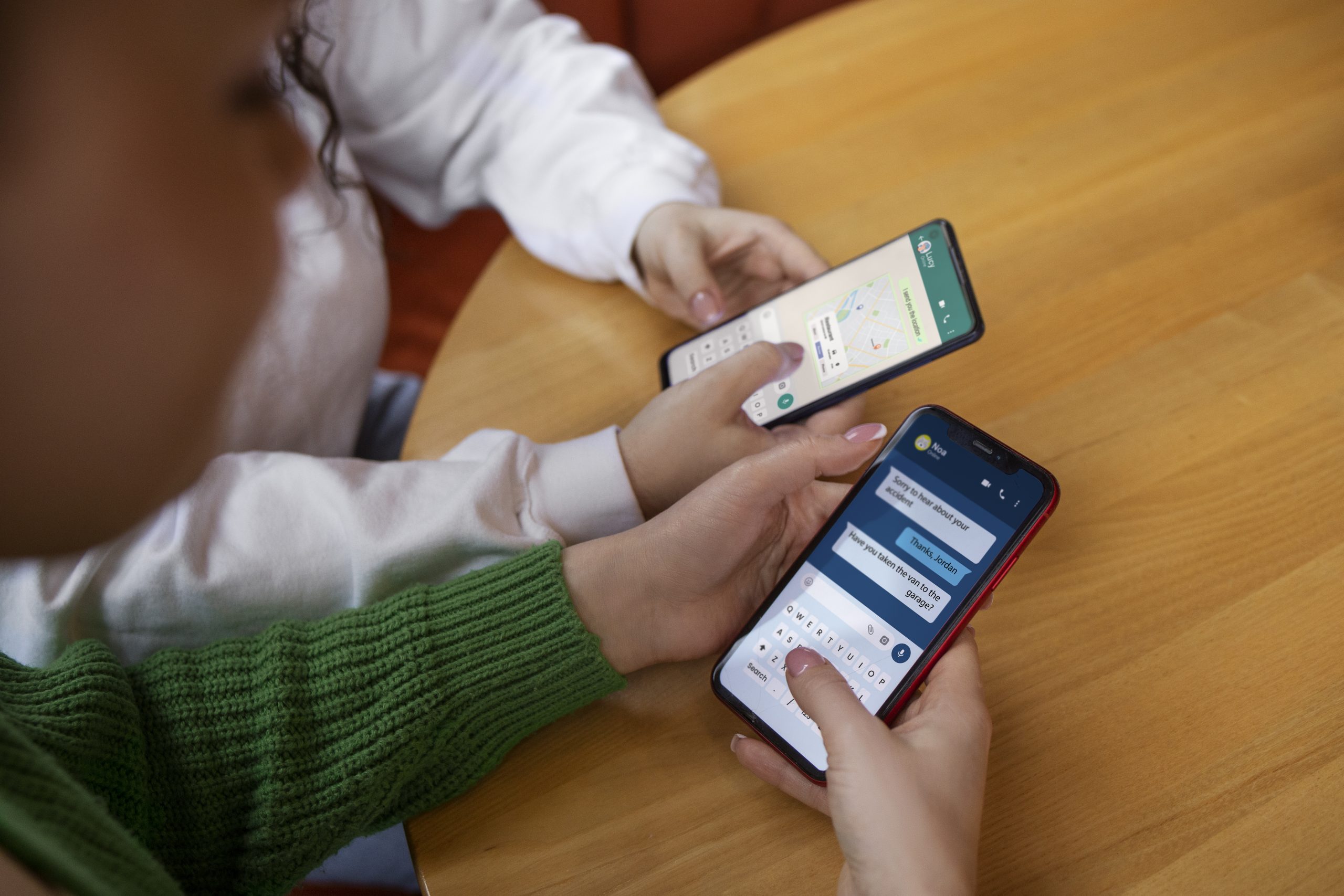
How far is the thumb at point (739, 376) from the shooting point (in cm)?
49

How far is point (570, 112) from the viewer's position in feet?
2.12

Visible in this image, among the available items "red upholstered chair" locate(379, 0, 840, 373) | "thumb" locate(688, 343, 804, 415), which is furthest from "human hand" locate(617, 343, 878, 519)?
"red upholstered chair" locate(379, 0, 840, 373)

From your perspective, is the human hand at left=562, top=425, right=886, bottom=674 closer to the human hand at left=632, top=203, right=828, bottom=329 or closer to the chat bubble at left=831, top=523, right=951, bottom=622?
the chat bubble at left=831, top=523, right=951, bottom=622

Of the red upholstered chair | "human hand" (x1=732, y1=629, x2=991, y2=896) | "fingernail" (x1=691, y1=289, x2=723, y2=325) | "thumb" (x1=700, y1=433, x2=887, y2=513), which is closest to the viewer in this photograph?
"human hand" (x1=732, y1=629, x2=991, y2=896)

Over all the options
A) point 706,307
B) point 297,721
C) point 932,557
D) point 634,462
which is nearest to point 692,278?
point 706,307

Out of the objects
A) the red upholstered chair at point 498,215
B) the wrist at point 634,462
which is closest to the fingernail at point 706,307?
the wrist at point 634,462

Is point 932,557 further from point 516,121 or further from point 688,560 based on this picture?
point 516,121

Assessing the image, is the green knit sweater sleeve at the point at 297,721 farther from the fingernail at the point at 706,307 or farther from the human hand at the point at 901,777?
the fingernail at the point at 706,307

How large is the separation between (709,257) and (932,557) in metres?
0.27

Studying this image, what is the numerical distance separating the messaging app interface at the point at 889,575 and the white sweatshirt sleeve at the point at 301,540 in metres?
0.12

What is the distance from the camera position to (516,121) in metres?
0.67

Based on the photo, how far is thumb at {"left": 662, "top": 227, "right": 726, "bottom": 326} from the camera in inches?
21.5

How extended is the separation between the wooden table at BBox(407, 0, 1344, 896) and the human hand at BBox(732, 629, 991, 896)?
36 mm

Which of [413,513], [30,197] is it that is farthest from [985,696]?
[30,197]
